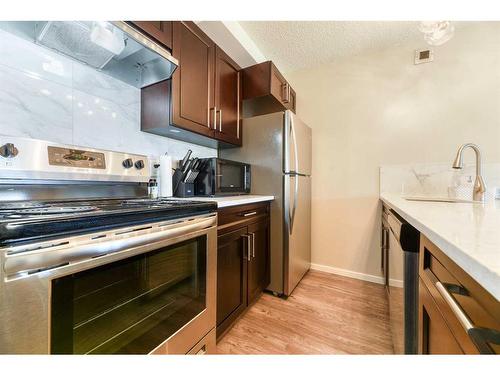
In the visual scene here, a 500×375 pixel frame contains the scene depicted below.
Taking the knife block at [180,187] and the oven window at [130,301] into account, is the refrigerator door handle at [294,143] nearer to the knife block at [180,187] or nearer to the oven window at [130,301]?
the knife block at [180,187]

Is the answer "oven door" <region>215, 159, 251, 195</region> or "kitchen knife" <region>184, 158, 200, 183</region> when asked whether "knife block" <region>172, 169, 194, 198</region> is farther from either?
"oven door" <region>215, 159, 251, 195</region>

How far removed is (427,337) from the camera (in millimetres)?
637

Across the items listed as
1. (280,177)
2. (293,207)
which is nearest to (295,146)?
(280,177)

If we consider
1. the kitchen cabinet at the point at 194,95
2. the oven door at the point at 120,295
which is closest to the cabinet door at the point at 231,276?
the oven door at the point at 120,295

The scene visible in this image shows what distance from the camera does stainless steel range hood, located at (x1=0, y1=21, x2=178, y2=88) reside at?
2.90ft

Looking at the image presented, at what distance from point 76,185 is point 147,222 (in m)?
0.61

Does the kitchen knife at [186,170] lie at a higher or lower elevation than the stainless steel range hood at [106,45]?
lower

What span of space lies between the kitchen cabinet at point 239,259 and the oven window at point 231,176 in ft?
0.86

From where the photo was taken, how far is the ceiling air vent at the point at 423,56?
192 centimetres

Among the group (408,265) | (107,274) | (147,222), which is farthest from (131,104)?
(408,265)

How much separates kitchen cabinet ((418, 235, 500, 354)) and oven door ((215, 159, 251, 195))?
120 centimetres

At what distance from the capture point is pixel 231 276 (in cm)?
132

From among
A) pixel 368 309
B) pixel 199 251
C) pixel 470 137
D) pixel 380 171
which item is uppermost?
pixel 470 137
